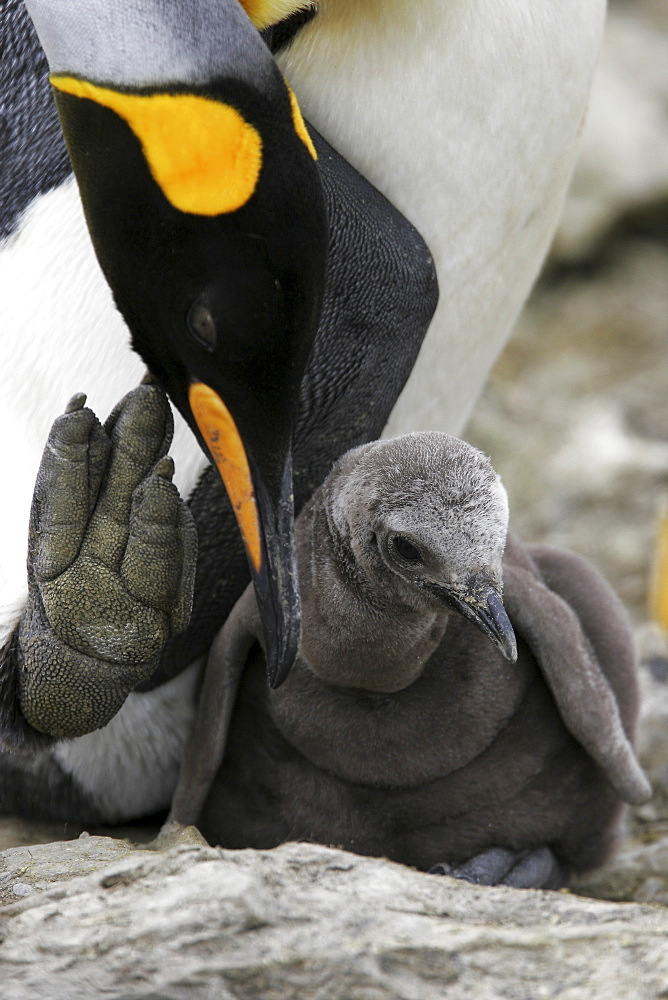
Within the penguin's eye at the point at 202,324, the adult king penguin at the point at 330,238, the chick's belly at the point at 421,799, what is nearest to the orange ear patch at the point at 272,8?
the adult king penguin at the point at 330,238

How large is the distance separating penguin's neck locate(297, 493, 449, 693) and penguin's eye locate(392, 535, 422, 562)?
89mm

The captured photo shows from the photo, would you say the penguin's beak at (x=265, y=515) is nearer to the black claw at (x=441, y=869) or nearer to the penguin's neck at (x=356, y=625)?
the penguin's neck at (x=356, y=625)

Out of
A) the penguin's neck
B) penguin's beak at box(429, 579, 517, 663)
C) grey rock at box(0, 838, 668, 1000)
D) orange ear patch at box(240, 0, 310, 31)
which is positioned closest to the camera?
grey rock at box(0, 838, 668, 1000)

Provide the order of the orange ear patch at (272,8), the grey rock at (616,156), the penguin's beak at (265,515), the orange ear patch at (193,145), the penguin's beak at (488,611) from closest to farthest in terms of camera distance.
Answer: the orange ear patch at (193,145), the penguin's beak at (488,611), the penguin's beak at (265,515), the orange ear patch at (272,8), the grey rock at (616,156)

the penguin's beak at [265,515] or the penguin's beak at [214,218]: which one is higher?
the penguin's beak at [214,218]

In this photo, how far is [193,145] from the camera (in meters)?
1.89

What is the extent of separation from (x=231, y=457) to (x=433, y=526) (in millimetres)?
343

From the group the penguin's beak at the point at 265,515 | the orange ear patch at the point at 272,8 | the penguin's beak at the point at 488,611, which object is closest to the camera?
the penguin's beak at the point at 488,611

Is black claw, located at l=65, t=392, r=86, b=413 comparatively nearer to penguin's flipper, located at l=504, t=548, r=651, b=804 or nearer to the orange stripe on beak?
the orange stripe on beak

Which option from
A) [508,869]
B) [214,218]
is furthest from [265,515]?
[508,869]

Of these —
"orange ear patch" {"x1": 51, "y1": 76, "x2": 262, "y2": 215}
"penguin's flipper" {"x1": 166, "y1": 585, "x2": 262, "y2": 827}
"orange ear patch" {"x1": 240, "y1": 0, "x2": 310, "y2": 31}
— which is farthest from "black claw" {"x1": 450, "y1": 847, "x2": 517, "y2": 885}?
"orange ear patch" {"x1": 240, "y1": 0, "x2": 310, "y2": 31}

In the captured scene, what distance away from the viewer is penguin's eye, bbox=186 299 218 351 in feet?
6.64

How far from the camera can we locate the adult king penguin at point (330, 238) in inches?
82.0

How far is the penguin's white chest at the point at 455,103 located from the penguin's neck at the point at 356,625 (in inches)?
24.2
